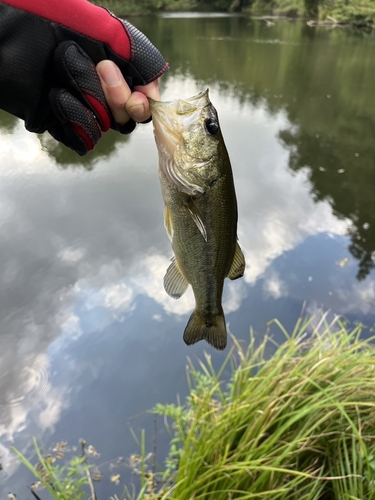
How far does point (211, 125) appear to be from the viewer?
5.21 ft

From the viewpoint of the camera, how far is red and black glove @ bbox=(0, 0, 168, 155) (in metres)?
1.37

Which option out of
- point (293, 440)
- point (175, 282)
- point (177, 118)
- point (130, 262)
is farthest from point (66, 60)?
point (130, 262)

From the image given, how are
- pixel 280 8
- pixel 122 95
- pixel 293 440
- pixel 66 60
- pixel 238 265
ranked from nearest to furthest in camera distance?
pixel 66 60
pixel 122 95
pixel 238 265
pixel 293 440
pixel 280 8

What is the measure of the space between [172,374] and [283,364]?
1647 millimetres

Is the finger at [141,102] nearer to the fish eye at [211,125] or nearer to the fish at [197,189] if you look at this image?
the fish at [197,189]

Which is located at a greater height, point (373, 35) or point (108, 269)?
point (373, 35)

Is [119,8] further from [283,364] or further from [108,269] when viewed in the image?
[283,364]

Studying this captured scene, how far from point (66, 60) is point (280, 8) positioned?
46.5 m

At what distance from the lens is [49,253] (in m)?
5.54

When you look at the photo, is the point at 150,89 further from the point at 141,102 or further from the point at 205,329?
the point at 205,329

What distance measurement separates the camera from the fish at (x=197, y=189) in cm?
159

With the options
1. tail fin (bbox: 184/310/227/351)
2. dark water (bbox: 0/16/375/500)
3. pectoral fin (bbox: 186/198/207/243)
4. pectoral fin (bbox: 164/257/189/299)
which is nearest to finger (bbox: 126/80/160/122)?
pectoral fin (bbox: 186/198/207/243)

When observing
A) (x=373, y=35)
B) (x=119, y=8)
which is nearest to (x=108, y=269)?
(x=373, y=35)

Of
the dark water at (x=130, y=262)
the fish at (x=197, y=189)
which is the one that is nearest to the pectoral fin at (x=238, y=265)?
the fish at (x=197, y=189)
